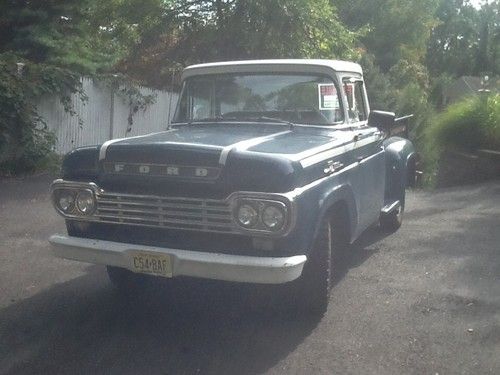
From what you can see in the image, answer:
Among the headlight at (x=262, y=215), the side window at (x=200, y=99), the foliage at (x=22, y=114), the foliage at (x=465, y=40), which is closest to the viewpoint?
the headlight at (x=262, y=215)

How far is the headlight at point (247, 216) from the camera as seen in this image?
4.80m

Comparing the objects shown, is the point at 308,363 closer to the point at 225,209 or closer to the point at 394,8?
the point at 225,209

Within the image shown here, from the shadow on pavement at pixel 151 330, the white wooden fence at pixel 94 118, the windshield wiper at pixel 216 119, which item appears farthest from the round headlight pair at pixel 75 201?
the white wooden fence at pixel 94 118

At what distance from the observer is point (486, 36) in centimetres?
4775

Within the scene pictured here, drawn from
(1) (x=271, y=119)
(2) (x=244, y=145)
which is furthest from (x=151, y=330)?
(1) (x=271, y=119)

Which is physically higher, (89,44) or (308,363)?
(89,44)

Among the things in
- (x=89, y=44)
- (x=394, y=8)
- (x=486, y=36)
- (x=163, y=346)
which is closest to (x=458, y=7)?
(x=486, y=36)

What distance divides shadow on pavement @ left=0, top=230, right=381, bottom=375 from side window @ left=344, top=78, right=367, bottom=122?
190 centimetres

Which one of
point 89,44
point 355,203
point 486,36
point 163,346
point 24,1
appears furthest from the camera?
point 486,36

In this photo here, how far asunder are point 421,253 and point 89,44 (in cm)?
Result: 1258

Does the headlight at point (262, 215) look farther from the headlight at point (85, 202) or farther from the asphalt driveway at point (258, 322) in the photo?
the headlight at point (85, 202)

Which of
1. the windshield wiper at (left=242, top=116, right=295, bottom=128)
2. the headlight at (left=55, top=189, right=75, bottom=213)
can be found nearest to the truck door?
the windshield wiper at (left=242, top=116, right=295, bottom=128)

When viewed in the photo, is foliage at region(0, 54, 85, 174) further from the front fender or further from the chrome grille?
the front fender

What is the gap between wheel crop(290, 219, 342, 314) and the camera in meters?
5.31
